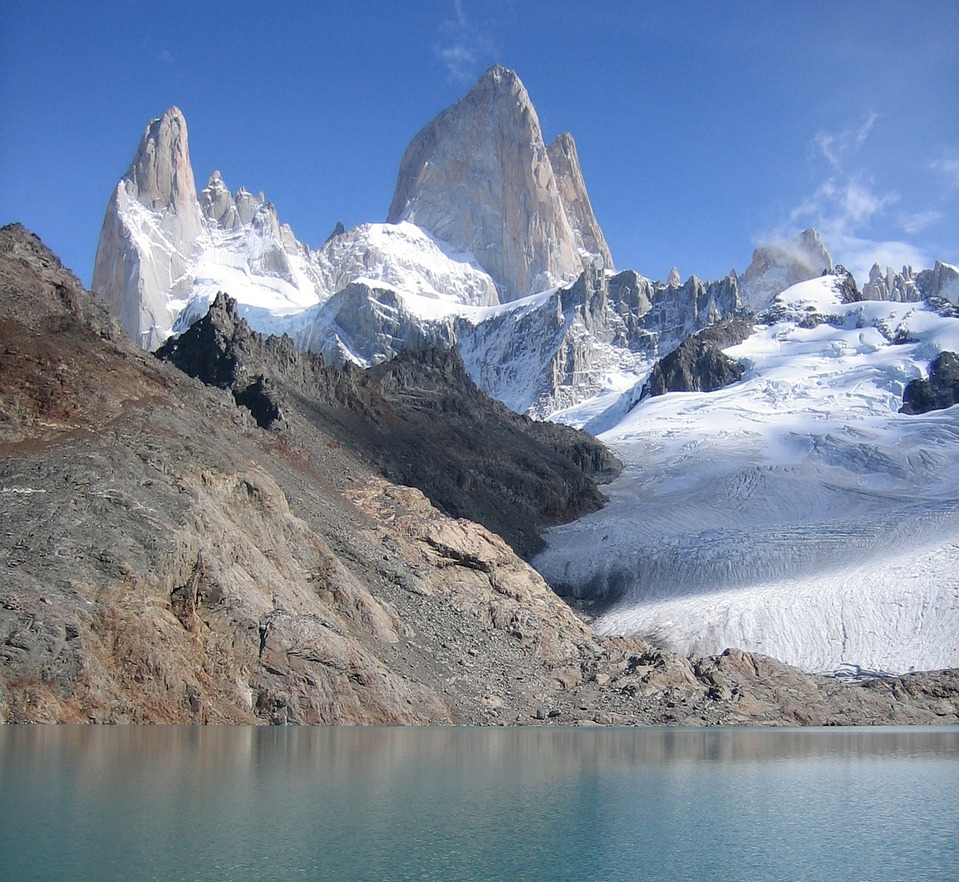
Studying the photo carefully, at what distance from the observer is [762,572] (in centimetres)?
9531

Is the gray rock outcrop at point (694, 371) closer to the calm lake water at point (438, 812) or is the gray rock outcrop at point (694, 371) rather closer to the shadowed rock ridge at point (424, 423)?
the shadowed rock ridge at point (424, 423)

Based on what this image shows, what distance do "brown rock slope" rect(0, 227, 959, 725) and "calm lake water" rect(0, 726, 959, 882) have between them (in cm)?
363

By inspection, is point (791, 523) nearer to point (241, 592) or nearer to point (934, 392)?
point (934, 392)

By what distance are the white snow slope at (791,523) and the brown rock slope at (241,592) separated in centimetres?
1171

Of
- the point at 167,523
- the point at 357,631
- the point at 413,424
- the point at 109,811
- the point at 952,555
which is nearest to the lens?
the point at 109,811

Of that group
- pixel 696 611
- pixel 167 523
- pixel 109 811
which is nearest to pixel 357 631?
pixel 167 523

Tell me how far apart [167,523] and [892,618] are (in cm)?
5664

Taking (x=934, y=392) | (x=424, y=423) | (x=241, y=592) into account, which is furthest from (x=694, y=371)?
(x=241, y=592)

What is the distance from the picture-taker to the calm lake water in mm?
20047

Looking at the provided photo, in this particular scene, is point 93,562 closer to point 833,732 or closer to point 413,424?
point 833,732

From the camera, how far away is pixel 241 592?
4656 cm

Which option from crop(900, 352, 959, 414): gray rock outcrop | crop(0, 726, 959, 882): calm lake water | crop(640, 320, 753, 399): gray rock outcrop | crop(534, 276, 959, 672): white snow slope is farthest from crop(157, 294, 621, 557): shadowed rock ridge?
crop(640, 320, 753, 399): gray rock outcrop

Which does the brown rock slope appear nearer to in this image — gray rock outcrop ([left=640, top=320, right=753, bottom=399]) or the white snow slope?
the white snow slope

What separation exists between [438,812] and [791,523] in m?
85.8
